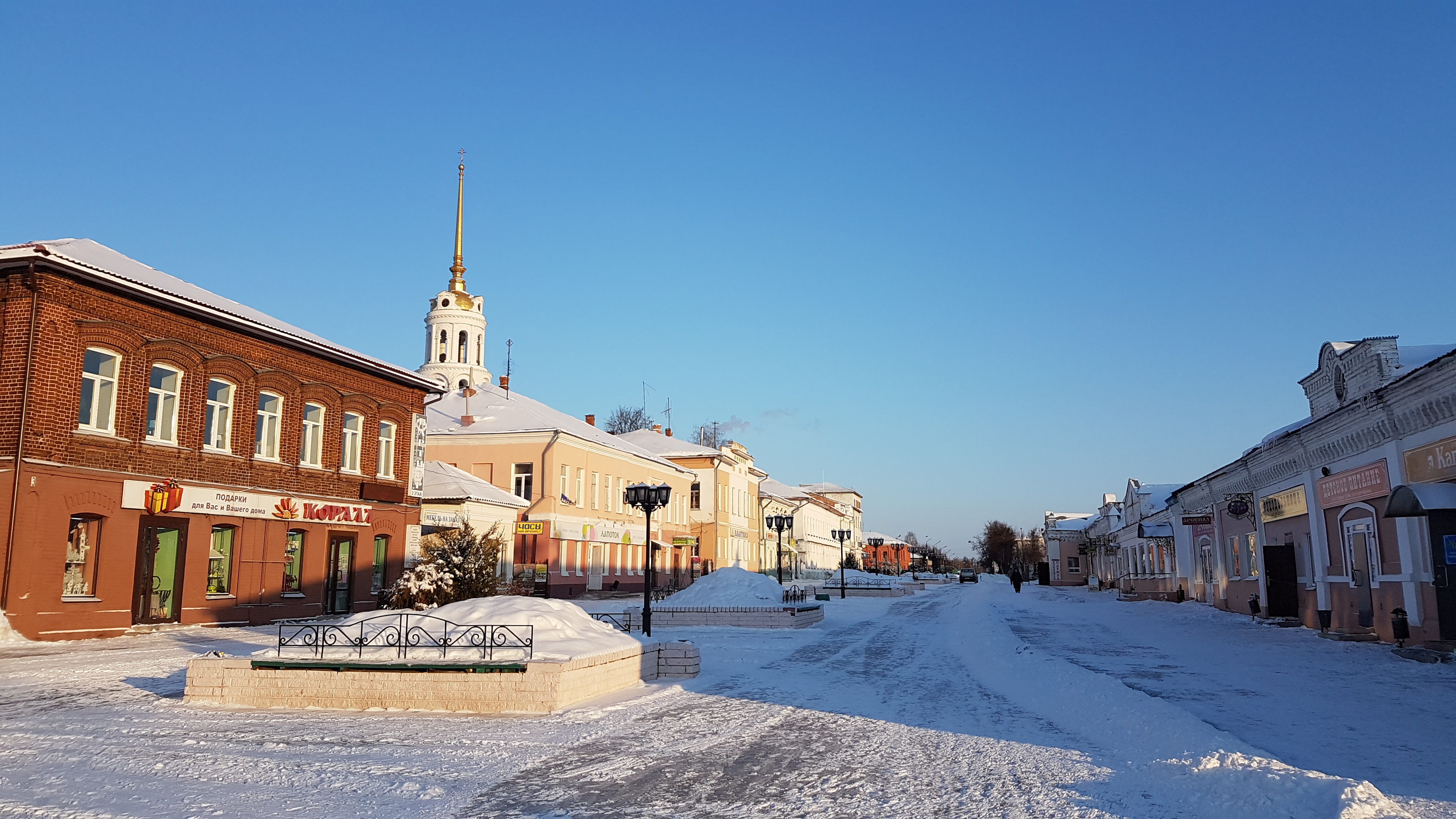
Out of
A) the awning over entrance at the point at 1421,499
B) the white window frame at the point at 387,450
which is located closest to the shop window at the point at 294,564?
the white window frame at the point at 387,450

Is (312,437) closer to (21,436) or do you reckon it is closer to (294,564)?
(294,564)

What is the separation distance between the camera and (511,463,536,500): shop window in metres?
41.2

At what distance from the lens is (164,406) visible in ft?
68.3

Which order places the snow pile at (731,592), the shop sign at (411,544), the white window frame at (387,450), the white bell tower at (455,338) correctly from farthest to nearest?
the white bell tower at (455,338) → the shop sign at (411,544) → the white window frame at (387,450) → the snow pile at (731,592)

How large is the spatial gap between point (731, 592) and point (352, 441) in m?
11.8

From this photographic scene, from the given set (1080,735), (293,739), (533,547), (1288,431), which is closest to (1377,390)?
(1288,431)

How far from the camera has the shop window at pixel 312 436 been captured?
25.3 m

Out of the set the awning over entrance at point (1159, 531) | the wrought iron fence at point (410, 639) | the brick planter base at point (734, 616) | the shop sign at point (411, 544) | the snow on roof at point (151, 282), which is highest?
the snow on roof at point (151, 282)

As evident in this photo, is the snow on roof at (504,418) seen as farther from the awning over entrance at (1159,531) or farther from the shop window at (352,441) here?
the awning over entrance at (1159,531)

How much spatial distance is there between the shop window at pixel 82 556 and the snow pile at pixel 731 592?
1358cm

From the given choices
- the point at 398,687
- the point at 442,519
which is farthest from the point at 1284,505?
the point at 442,519

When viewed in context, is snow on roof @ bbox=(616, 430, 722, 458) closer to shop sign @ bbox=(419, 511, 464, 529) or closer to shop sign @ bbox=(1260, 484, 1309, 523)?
shop sign @ bbox=(419, 511, 464, 529)

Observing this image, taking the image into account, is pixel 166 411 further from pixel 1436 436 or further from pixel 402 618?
pixel 1436 436

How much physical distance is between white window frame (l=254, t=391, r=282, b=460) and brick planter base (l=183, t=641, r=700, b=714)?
1348 centimetres
